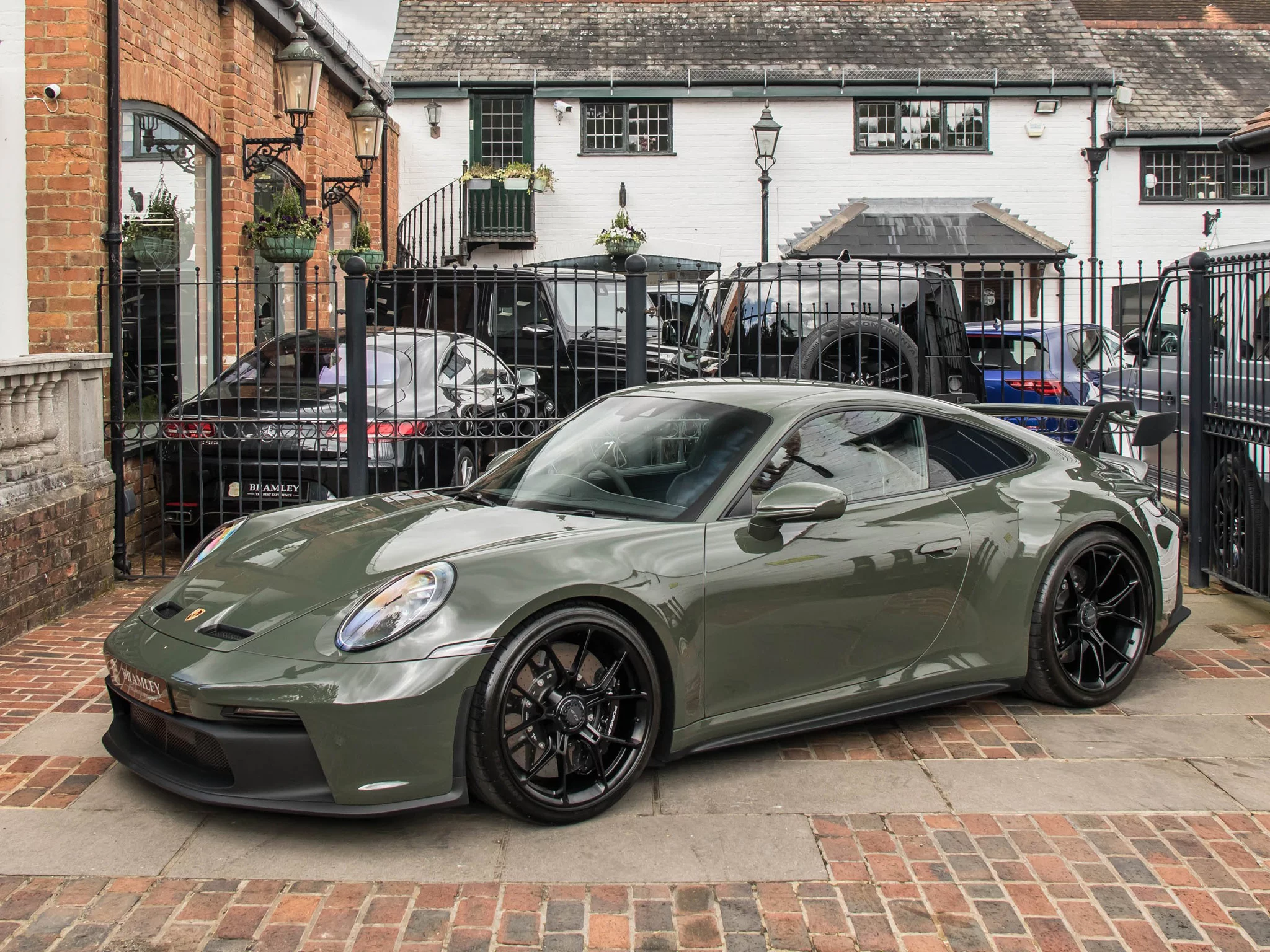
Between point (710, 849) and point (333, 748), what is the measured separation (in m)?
1.15

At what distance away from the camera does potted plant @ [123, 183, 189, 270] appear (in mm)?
9492

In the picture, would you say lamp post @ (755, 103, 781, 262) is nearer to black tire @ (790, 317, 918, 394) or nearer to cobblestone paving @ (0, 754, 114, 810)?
black tire @ (790, 317, 918, 394)

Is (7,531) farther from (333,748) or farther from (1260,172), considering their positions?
(1260,172)

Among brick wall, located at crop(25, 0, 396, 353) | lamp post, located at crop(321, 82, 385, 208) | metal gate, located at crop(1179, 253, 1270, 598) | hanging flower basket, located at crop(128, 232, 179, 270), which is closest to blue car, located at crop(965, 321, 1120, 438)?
metal gate, located at crop(1179, 253, 1270, 598)

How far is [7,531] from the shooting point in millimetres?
6395

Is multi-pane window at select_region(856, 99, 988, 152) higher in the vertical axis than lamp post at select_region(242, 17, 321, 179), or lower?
higher

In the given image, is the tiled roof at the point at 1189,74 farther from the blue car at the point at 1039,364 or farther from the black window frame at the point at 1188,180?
the blue car at the point at 1039,364

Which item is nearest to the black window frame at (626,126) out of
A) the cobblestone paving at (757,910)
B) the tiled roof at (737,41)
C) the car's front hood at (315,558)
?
the tiled roof at (737,41)

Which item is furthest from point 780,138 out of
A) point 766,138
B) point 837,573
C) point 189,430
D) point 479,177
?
point 837,573

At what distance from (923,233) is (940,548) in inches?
715

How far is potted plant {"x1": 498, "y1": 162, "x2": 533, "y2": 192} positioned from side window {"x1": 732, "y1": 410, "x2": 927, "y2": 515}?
719 inches

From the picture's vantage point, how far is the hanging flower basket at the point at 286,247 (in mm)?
11383

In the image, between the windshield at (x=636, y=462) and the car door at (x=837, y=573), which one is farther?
the windshield at (x=636, y=462)

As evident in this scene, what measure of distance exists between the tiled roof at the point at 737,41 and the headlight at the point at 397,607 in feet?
66.0
